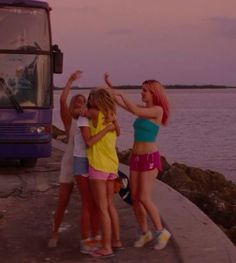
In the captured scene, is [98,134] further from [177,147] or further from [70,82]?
[177,147]

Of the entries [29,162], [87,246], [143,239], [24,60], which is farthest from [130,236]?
[29,162]

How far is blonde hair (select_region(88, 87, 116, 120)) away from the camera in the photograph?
7129 mm

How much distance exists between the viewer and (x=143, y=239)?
7.87 meters

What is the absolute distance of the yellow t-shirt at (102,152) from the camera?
720 cm

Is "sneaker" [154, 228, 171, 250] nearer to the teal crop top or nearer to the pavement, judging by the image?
the pavement

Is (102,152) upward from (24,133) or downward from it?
upward

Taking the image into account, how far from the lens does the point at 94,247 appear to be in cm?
754

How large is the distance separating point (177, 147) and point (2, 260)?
34.4 m

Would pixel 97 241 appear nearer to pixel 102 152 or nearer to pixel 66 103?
pixel 102 152

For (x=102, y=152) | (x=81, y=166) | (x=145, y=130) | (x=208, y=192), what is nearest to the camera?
(x=102, y=152)

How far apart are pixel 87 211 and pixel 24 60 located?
19.6 feet

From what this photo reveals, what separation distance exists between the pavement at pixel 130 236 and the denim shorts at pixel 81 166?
86cm

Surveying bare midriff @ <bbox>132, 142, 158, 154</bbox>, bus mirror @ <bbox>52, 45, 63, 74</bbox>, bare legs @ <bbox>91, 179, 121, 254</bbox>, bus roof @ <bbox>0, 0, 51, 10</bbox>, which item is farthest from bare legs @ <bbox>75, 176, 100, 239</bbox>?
bus roof @ <bbox>0, 0, 51, 10</bbox>

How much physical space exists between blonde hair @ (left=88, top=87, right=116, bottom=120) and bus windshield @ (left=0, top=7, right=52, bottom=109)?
5870 millimetres
